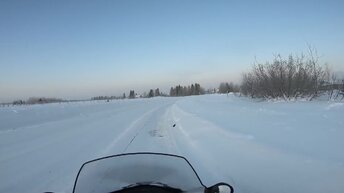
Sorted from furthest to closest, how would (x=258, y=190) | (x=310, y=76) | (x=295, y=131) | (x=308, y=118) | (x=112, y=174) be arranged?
1. (x=310, y=76)
2. (x=308, y=118)
3. (x=295, y=131)
4. (x=258, y=190)
5. (x=112, y=174)

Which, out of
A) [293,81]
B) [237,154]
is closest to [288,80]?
[293,81]

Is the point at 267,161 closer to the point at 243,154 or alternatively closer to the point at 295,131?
the point at 243,154

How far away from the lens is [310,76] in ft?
75.4

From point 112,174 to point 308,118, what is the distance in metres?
9.20

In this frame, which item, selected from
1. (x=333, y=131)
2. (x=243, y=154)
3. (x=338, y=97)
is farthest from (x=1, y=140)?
(x=338, y=97)

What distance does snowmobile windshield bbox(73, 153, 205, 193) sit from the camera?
11.3 ft

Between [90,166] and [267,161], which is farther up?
[90,166]

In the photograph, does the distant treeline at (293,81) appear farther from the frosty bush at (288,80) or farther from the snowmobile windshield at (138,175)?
the snowmobile windshield at (138,175)

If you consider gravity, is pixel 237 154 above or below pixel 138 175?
below

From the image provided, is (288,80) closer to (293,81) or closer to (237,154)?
(293,81)

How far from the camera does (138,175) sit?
3.66 m

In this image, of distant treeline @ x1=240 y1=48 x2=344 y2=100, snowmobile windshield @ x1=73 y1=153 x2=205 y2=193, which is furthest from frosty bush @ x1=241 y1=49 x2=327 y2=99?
snowmobile windshield @ x1=73 y1=153 x2=205 y2=193

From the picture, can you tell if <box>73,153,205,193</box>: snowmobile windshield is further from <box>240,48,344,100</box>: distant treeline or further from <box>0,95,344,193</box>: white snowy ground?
<box>240,48,344,100</box>: distant treeline

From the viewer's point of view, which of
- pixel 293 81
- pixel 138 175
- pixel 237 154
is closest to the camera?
pixel 138 175
